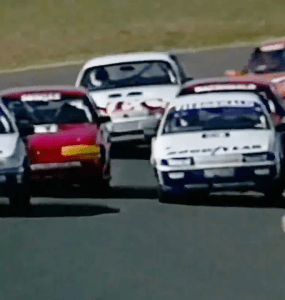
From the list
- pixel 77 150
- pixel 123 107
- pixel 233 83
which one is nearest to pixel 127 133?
pixel 123 107

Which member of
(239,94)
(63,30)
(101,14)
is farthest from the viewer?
(101,14)

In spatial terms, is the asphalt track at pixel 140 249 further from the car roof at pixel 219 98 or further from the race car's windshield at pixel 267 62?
the race car's windshield at pixel 267 62

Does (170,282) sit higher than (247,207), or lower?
higher

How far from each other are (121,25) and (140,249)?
50.0 meters

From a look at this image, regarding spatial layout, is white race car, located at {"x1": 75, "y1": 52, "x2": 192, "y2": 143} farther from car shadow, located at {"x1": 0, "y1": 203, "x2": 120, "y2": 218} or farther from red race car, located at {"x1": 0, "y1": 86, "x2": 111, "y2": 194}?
car shadow, located at {"x1": 0, "y1": 203, "x2": 120, "y2": 218}

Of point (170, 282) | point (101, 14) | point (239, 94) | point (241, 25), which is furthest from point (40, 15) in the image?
point (170, 282)

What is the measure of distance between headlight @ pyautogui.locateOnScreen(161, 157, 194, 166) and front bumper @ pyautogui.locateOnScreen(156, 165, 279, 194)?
3.5 inches

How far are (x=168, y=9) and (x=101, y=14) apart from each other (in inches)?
129

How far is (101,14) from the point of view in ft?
209

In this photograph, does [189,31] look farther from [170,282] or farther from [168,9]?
[170,282]

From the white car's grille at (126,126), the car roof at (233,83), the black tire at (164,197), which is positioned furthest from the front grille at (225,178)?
the white car's grille at (126,126)

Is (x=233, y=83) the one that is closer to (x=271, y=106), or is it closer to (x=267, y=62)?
(x=271, y=106)

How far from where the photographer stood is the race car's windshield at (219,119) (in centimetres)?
1487

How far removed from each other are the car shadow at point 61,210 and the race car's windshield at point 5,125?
0.85m
